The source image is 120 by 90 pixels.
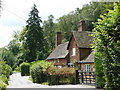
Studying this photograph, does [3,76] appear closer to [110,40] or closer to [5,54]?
[5,54]

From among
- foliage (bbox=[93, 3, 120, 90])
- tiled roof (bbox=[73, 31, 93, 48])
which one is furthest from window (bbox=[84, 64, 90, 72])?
foliage (bbox=[93, 3, 120, 90])

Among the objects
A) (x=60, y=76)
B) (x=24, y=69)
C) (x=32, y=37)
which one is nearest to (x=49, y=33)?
(x=32, y=37)

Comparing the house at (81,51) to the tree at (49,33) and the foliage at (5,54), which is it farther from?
the tree at (49,33)

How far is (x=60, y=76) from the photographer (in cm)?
1419

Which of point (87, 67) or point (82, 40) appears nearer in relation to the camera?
point (87, 67)

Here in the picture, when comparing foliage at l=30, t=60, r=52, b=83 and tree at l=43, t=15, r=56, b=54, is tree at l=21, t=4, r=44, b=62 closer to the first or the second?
tree at l=43, t=15, r=56, b=54

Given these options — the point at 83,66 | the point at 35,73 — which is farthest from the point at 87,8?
the point at 35,73

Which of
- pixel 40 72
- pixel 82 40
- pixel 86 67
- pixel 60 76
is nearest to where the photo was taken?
pixel 60 76

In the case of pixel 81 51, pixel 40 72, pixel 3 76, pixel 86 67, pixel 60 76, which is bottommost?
pixel 60 76

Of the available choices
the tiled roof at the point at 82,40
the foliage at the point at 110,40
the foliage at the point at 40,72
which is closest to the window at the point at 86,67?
the tiled roof at the point at 82,40

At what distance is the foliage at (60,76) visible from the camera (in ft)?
46.0

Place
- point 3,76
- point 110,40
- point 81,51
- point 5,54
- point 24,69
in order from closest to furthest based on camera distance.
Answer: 1. point 110,40
2. point 3,76
3. point 5,54
4. point 81,51
5. point 24,69

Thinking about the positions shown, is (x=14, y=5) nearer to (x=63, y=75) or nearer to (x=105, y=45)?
(x=105, y=45)

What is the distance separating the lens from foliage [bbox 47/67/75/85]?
552 inches
